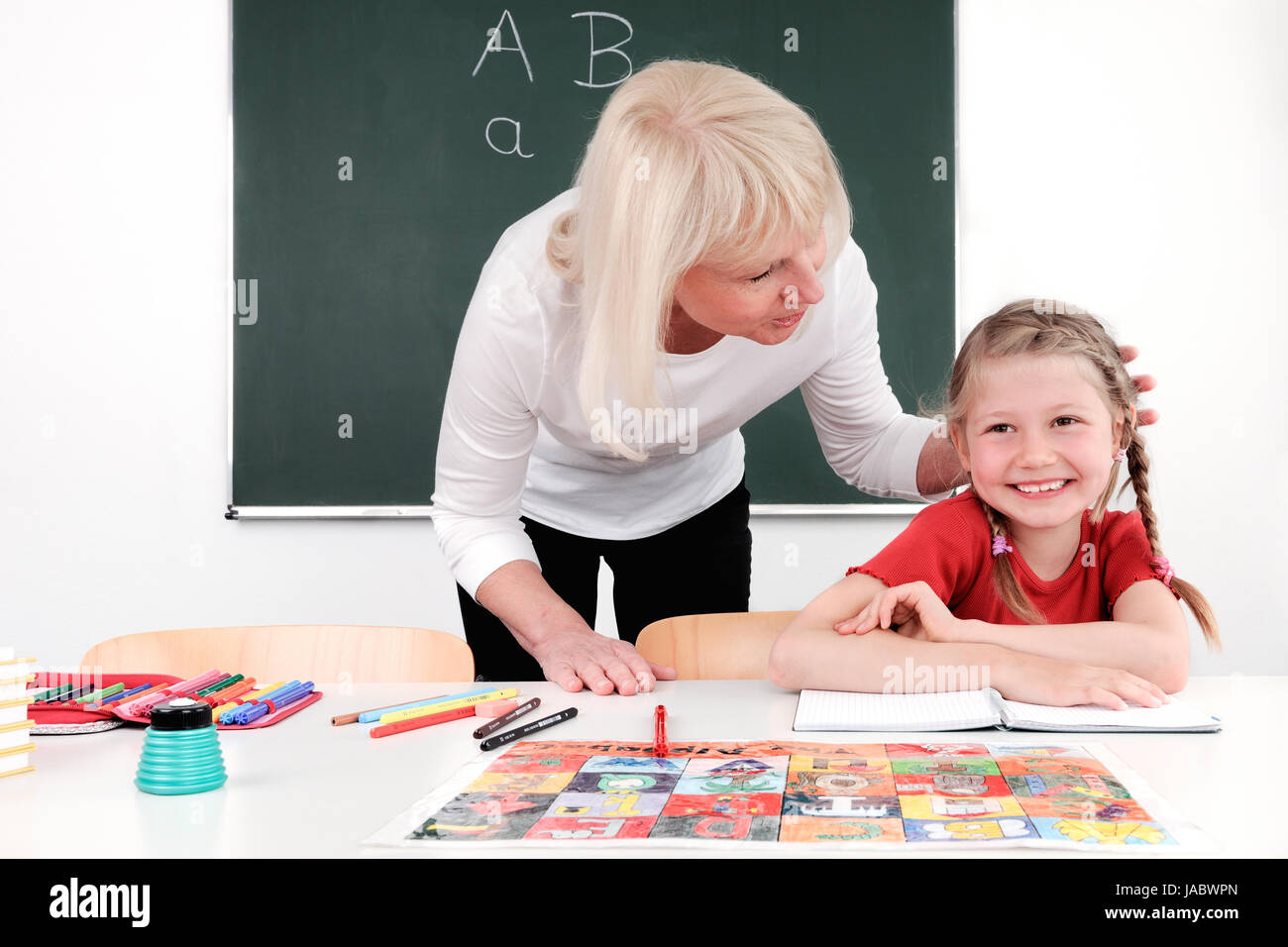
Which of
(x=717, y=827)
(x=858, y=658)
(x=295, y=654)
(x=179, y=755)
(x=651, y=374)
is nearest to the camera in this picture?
(x=717, y=827)

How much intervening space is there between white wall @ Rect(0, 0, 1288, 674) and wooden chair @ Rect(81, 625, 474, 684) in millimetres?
1101

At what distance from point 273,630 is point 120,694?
40 centimetres

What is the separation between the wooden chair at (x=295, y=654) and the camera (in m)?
1.46

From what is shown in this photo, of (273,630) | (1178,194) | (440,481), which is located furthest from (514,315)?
(1178,194)

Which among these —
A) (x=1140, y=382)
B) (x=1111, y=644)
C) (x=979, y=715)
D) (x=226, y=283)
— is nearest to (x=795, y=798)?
(x=979, y=715)

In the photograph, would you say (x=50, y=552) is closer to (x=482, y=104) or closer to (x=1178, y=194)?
(x=482, y=104)

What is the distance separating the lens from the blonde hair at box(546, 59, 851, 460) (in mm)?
1190

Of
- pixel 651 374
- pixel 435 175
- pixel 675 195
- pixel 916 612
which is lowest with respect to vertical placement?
pixel 916 612

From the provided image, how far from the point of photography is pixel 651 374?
1.27 metres

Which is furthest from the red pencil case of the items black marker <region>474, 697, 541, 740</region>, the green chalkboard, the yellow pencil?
the green chalkboard

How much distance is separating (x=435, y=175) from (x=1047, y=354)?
66.8 inches

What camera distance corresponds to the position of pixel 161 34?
8.59 feet

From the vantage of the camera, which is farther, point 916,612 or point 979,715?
point 916,612

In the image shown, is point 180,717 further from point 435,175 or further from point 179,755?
point 435,175
